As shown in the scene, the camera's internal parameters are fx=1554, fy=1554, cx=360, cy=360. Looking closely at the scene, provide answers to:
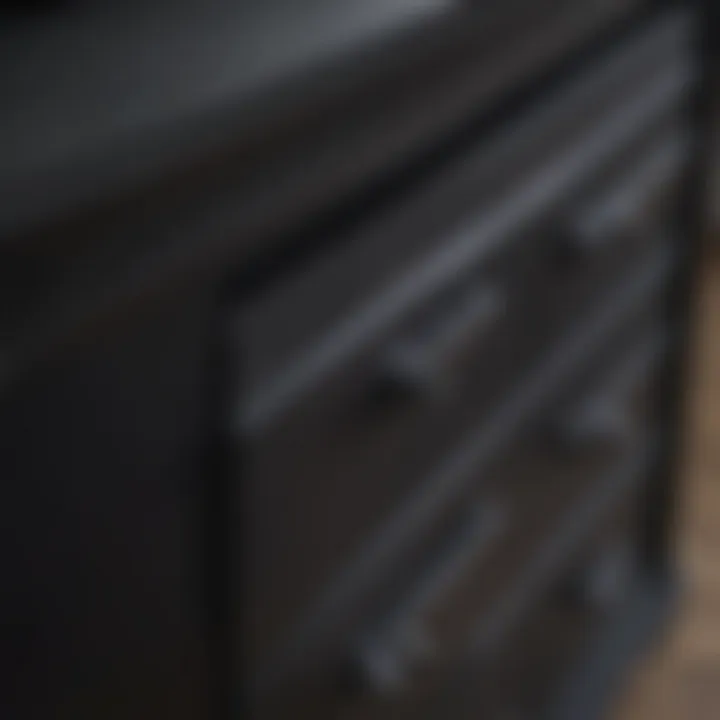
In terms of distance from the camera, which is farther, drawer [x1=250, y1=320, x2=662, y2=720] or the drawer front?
drawer [x1=250, y1=320, x2=662, y2=720]

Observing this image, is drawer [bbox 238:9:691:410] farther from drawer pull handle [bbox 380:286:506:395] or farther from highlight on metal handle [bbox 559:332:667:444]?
highlight on metal handle [bbox 559:332:667:444]

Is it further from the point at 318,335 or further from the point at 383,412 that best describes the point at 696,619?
the point at 318,335

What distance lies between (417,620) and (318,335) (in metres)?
0.32

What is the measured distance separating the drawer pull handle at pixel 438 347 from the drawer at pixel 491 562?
0.53 feet

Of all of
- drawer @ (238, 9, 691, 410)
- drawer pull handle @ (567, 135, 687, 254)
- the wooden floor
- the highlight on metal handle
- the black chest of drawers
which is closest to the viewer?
the black chest of drawers

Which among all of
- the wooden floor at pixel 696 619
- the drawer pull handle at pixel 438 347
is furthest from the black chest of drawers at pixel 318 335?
the wooden floor at pixel 696 619

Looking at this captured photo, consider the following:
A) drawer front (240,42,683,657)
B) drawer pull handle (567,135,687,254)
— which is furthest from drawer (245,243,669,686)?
drawer pull handle (567,135,687,254)

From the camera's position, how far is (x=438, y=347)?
107 cm

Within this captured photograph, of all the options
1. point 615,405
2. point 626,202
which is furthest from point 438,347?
point 615,405

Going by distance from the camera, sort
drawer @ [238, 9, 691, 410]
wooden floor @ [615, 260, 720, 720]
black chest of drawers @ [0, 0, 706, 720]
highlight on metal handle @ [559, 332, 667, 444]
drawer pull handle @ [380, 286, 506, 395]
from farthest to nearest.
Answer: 1. wooden floor @ [615, 260, 720, 720]
2. highlight on metal handle @ [559, 332, 667, 444]
3. drawer pull handle @ [380, 286, 506, 395]
4. drawer @ [238, 9, 691, 410]
5. black chest of drawers @ [0, 0, 706, 720]

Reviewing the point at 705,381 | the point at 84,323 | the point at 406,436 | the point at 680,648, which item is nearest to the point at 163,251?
the point at 84,323

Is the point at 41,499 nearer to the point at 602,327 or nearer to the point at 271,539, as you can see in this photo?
the point at 271,539

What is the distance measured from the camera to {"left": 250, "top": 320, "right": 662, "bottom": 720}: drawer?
1.13 metres

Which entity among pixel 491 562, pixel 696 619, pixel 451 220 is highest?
pixel 451 220
